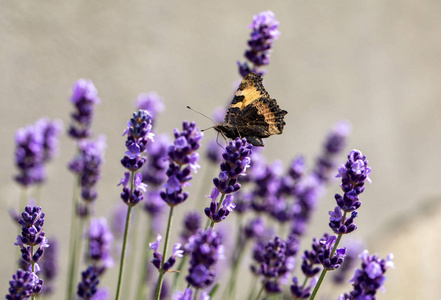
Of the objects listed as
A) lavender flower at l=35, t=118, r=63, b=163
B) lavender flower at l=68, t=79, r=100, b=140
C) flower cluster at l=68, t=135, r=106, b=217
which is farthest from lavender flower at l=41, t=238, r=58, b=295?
lavender flower at l=68, t=79, r=100, b=140

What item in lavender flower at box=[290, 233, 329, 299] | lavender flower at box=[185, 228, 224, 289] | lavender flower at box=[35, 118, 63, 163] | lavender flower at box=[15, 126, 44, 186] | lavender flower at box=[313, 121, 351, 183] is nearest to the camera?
lavender flower at box=[185, 228, 224, 289]

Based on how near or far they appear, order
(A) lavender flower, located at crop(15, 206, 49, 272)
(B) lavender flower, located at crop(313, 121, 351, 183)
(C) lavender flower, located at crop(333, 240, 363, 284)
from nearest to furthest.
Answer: (A) lavender flower, located at crop(15, 206, 49, 272) < (C) lavender flower, located at crop(333, 240, 363, 284) < (B) lavender flower, located at crop(313, 121, 351, 183)

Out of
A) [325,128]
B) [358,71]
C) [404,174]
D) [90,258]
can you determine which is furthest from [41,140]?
[404,174]

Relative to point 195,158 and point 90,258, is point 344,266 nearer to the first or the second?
point 90,258

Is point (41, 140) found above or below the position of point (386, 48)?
below

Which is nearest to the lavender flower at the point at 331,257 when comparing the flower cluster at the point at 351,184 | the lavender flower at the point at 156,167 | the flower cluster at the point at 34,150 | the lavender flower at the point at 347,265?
the flower cluster at the point at 351,184

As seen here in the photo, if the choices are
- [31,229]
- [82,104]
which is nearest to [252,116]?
[82,104]

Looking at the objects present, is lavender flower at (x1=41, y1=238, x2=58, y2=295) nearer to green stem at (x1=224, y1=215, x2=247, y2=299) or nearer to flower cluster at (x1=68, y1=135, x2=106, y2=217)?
flower cluster at (x1=68, y1=135, x2=106, y2=217)

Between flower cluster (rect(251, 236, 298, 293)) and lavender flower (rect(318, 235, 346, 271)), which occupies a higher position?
flower cluster (rect(251, 236, 298, 293))
